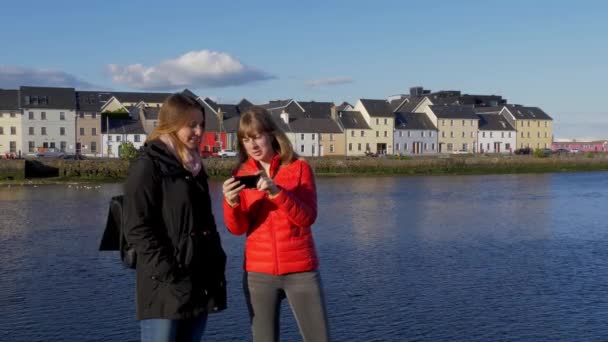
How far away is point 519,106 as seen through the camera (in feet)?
353

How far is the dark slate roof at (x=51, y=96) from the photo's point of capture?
76.6 meters

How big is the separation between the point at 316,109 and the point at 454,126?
20733mm

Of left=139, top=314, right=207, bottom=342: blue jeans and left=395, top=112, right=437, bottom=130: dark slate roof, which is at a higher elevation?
left=395, top=112, right=437, bottom=130: dark slate roof

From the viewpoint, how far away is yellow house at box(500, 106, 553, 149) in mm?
102875

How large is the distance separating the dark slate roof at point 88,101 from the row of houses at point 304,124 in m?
0.12

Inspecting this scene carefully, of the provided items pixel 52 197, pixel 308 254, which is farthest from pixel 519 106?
pixel 308 254

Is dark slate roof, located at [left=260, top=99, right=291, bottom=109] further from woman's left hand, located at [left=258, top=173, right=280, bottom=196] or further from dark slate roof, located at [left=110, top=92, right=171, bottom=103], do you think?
woman's left hand, located at [left=258, top=173, right=280, bottom=196]

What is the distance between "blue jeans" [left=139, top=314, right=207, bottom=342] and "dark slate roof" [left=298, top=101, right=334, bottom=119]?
83333 millimetres

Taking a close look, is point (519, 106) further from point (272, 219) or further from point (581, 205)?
point (272, 219)

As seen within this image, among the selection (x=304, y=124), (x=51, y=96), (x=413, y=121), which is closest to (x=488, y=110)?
(x=413, y=121)

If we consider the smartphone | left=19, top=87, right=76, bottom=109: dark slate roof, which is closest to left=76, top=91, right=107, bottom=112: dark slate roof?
left=19, top=87, right=76, bottom=109: dark slate roof

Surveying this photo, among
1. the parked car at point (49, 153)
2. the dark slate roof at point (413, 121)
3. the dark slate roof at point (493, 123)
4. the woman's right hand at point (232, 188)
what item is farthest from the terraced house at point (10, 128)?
the woman's right hand at point (232, 188)

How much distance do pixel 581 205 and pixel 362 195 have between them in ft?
39.3

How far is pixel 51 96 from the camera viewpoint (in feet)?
255
